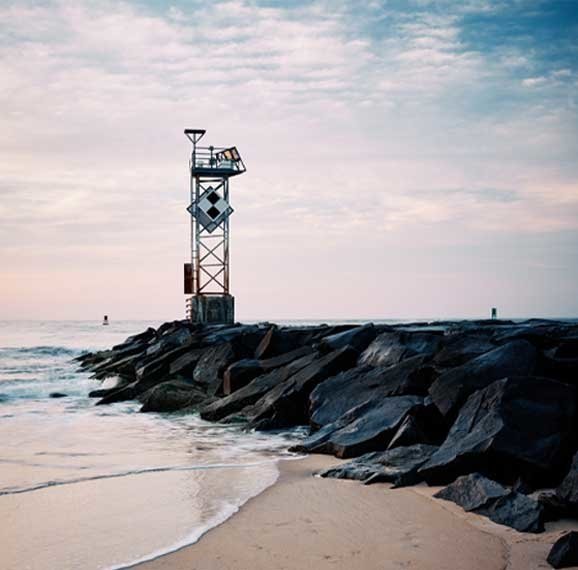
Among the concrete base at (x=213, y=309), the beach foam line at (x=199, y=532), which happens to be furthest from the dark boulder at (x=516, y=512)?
the concrete base at (x=213, y=309)

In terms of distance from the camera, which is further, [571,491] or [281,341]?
[281,341]

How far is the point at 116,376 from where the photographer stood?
736 inches

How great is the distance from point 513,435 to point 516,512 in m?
0.97

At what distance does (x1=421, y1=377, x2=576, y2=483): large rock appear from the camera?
5.54m

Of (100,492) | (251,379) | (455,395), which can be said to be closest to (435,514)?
(455,395)

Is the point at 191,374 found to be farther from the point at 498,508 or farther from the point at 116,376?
the point at 498,508

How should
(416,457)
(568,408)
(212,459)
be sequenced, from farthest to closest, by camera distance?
(212,459)
(416,457)
(568,408)

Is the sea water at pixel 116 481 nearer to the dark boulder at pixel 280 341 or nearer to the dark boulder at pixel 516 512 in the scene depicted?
the dark boulder at pixel 516 512

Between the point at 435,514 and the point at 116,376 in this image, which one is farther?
the point at 116,376

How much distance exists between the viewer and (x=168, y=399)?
12.3 m

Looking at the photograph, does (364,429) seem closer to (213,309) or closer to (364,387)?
(364,387)

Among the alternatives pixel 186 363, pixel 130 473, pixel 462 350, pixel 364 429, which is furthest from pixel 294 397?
pixel 186 363

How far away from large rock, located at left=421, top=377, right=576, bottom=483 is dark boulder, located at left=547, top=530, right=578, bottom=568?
1.62 m

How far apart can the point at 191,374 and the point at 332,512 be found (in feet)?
33.4
